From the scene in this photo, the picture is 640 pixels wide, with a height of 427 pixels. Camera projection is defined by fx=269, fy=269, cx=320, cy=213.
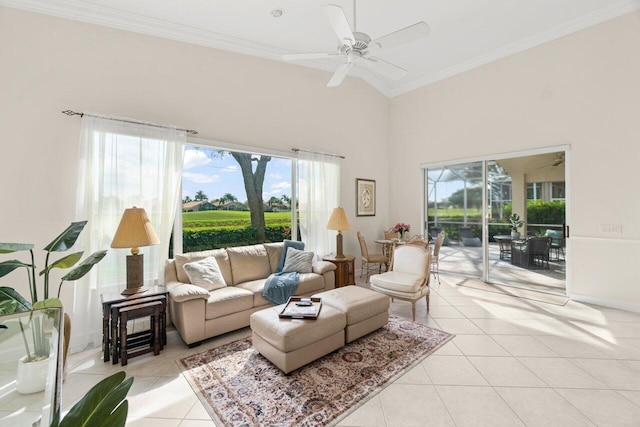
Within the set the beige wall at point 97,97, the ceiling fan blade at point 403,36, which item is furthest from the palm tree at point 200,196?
the ceiling fan blade at point 403,36

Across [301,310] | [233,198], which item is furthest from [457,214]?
[233,198]

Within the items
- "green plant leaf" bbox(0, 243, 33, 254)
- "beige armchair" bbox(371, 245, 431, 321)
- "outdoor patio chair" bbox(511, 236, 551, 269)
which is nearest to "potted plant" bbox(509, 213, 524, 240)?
"outdoor patio chair" bbox(511, 236, 551, 269)

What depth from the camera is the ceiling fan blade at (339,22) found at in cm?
216

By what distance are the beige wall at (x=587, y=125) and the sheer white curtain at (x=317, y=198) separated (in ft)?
9.09

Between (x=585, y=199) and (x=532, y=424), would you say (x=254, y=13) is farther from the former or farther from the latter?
(x=585, y=199)

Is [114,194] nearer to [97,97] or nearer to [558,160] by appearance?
[97,97]

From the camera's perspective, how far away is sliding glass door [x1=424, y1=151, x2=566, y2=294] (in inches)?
172

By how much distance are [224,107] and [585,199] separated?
18.0 feet

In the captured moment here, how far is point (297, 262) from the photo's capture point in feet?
13.2

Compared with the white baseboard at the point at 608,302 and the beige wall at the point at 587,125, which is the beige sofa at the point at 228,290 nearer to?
the white baseboard at the point at 608,302

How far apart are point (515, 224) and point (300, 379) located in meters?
4.56

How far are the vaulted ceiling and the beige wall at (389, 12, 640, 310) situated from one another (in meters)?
0.29

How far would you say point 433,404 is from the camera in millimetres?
1996

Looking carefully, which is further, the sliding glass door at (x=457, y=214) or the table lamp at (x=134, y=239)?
the sliding glass door at (x=457, y=214)
